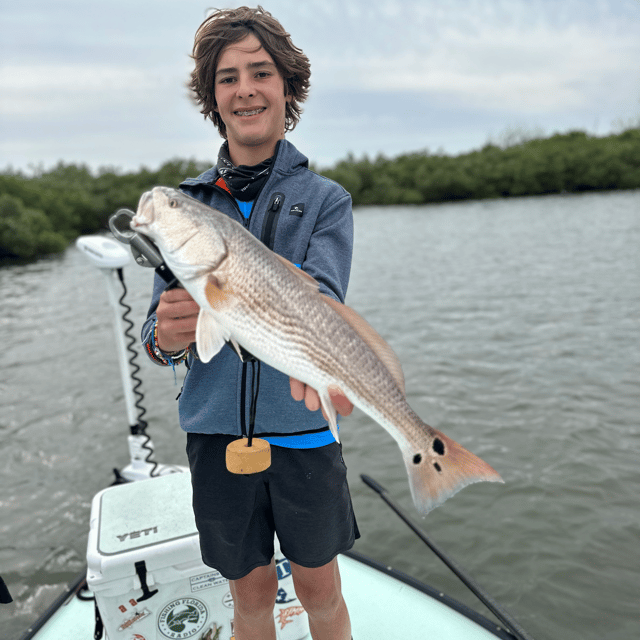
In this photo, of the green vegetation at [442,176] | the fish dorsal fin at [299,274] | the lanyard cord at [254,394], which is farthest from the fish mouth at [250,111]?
the green vegetation at [442,176]

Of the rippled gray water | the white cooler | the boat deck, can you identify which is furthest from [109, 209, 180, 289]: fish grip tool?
the rippled gray water

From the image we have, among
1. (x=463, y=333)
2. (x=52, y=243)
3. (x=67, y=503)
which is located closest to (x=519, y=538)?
(x=67, y=503)

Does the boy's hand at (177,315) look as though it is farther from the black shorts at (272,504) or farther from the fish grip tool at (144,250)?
the black shorts at (272,504)

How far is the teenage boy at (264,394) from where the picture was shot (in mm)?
2199

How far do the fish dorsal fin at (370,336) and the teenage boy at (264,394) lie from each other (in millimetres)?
286

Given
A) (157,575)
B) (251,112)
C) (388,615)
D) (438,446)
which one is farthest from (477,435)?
(251,112)

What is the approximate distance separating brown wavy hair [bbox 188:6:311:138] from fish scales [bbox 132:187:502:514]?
Result: 874mm

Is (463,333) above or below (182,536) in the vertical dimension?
below

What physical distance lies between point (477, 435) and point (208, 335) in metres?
6.58

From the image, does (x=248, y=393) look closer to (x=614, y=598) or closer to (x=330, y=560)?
(x=330, y=560)

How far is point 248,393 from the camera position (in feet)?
7.22

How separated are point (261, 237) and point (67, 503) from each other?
611 cm

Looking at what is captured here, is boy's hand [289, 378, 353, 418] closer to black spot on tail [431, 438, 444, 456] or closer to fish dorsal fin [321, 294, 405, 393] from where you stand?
fish dorsal fin [321, 294, 405, 393]

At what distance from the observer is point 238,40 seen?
7.32ft
